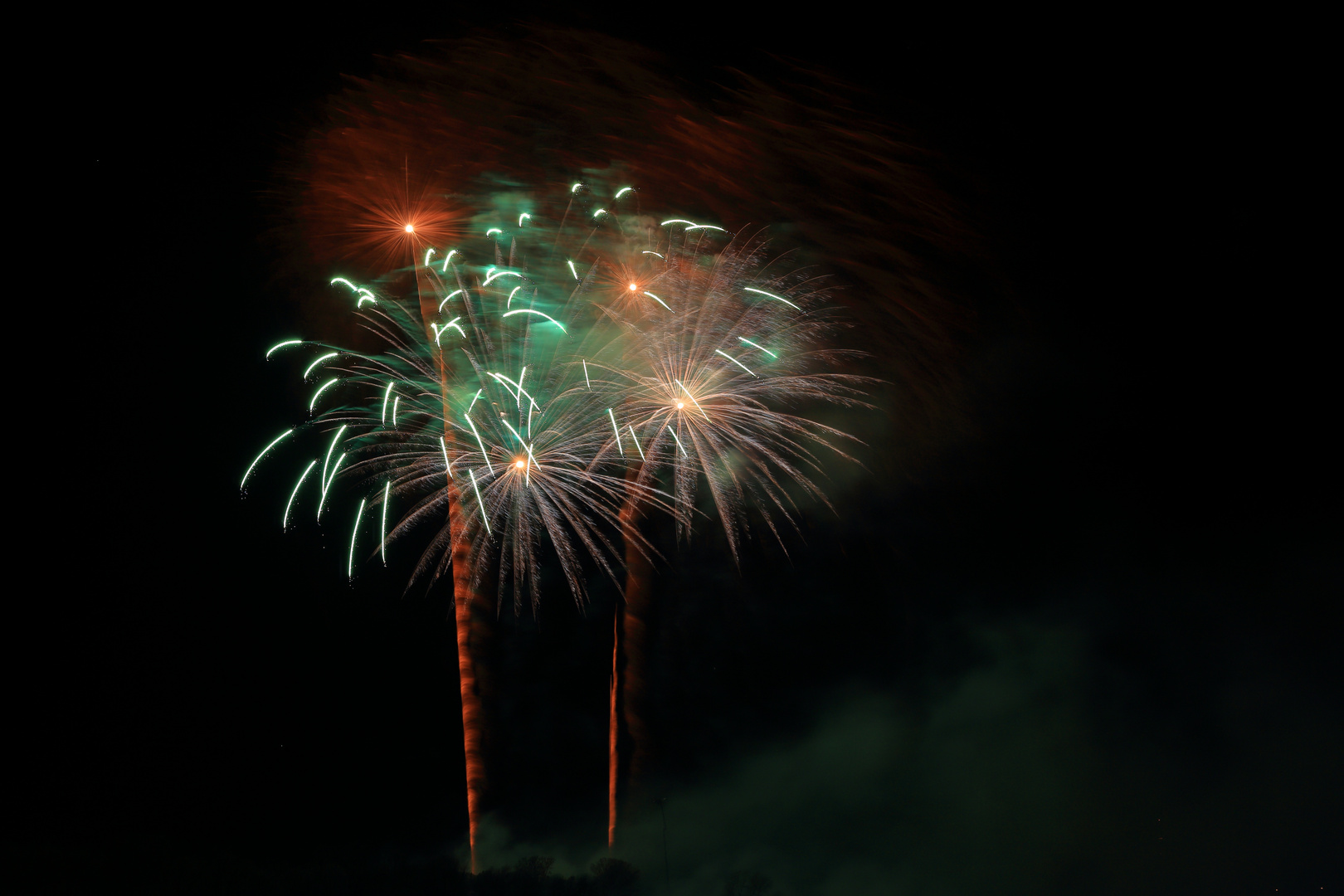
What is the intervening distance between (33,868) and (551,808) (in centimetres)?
1297

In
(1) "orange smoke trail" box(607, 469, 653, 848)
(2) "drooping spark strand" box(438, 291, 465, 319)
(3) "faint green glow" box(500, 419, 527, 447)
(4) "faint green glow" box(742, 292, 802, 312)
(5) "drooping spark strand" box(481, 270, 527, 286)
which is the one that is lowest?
(1) "orange smoke trail" box(607, 469, 653, 848)

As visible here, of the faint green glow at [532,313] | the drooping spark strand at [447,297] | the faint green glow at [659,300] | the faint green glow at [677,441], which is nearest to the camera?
the faint green glow at [532,313]

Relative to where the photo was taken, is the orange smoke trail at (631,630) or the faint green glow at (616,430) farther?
the orange smoke trail at (631,630)

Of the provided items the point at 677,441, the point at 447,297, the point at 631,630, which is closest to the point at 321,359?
the point at 447,297

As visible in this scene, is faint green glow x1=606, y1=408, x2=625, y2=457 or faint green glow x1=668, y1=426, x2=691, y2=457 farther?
faint green glow x1=668, y1=426, x2=691, y2=457

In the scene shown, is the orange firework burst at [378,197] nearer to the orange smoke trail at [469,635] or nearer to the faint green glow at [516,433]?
the faint green glow at [516,433]

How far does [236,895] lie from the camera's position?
823 inches

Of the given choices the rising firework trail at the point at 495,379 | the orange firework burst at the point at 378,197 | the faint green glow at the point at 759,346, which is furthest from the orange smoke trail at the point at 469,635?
the faint green glow at the point at 759,346

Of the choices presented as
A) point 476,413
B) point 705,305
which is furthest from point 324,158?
point 705,305

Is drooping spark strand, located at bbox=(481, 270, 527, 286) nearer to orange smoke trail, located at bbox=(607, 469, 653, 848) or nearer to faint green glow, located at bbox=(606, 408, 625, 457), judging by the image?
faint green glow, located at bbox=(606, 408, 625, 457)

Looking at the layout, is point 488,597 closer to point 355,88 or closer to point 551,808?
point 355,88

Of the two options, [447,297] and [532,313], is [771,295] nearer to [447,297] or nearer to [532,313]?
[532,313]

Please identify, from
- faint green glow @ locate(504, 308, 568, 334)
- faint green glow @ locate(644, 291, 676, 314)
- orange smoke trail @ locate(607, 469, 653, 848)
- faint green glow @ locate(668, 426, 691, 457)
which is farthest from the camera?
orange smoke trail @ locate(607, 469, 653, 848)

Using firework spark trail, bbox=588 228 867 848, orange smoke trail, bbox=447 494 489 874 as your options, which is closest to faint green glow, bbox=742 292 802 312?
firework spark trail, bbox=588 228 867 848
